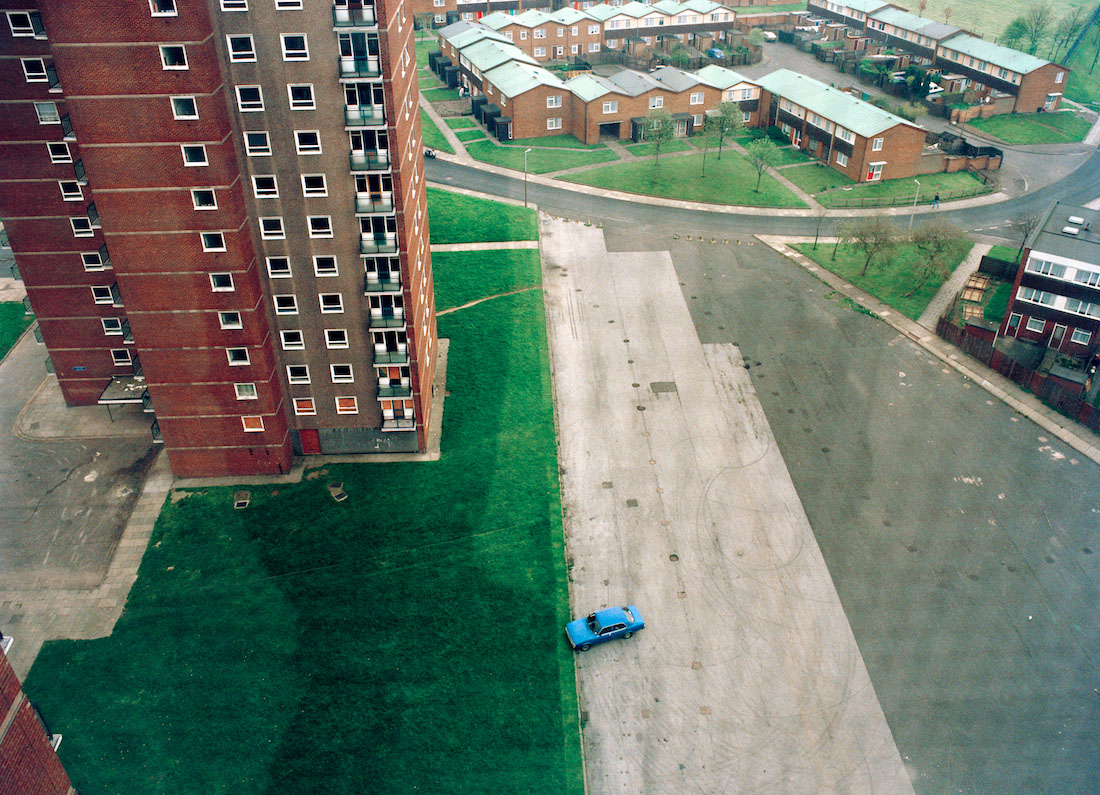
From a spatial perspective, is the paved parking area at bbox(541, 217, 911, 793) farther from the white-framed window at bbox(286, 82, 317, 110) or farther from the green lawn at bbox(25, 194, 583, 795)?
the white-framed window at bbox(286, 82, 317, 110)

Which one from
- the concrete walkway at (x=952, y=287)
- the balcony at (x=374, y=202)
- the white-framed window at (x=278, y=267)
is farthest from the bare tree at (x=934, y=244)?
the white-framed window at (x=278, y=267)

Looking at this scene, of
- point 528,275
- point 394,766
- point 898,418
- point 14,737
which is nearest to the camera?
point 14,737

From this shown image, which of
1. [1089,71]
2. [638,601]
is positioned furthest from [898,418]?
[1089,71]

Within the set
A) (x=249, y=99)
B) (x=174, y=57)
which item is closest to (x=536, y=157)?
(x=249, y=99)

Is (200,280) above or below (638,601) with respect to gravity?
above

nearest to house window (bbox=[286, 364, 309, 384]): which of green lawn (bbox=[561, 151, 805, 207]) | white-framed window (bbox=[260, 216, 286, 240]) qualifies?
white-framed window (bbox=[260, 216, 286, 240])

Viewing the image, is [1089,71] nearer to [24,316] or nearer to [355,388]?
[355,388]
